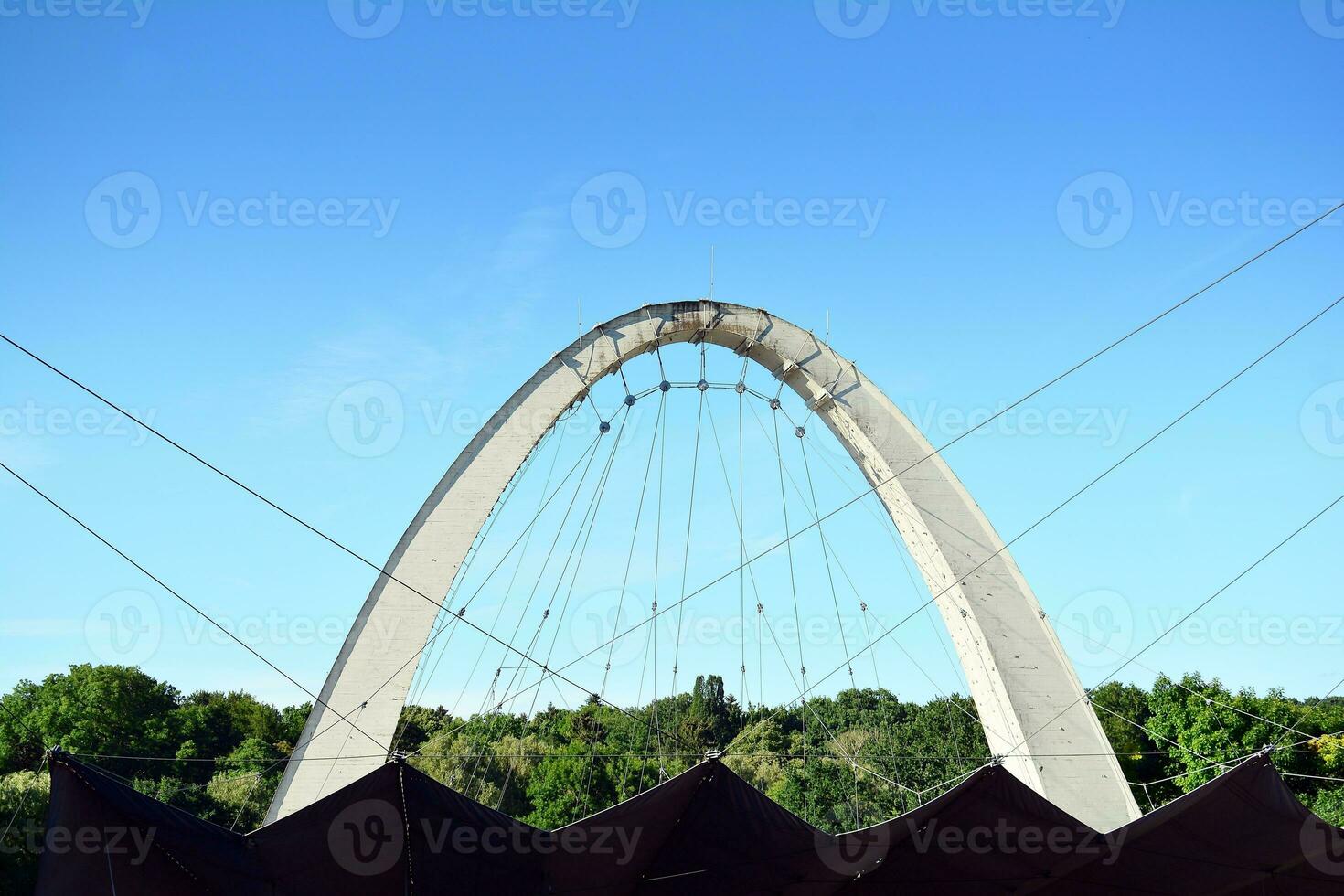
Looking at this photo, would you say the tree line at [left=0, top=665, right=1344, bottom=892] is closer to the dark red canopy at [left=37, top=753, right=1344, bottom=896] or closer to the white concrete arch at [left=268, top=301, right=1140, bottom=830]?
the white concrete arch at [left=268, top=301, right=1140, bottom=830]

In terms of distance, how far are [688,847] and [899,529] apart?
32.5 feet

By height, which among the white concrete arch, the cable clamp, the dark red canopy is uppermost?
the cable clamp

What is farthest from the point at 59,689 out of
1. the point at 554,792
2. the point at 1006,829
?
the point at 1006,829

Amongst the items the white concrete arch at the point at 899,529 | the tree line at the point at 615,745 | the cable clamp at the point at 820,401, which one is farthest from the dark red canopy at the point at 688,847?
the tree line at the point at 615,745

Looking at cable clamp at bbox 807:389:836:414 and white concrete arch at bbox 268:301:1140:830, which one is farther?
cable clamp at bbox 807:389:836:414

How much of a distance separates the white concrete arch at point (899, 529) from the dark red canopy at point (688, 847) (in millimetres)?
5216

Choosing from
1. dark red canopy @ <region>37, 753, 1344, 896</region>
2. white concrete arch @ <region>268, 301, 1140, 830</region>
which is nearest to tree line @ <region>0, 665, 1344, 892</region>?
white concrete arch @ <region>268, 301, 1140, 830</region>

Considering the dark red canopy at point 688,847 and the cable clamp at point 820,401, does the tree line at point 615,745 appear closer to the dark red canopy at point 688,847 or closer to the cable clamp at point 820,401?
the cable clamp at point 820,401

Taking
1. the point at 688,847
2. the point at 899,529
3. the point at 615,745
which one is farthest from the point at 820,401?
the point at 615,745

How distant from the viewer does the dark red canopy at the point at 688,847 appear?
878 centimetres

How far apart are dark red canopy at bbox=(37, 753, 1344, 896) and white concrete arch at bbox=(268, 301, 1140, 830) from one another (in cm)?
522

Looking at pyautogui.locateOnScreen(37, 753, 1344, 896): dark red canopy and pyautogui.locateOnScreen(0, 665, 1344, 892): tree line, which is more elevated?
pyautogui.locateOnScreen(0, 665, 1344, 892): tree line

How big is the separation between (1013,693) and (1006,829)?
6.65 meters

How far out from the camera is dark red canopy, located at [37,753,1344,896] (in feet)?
28.8
